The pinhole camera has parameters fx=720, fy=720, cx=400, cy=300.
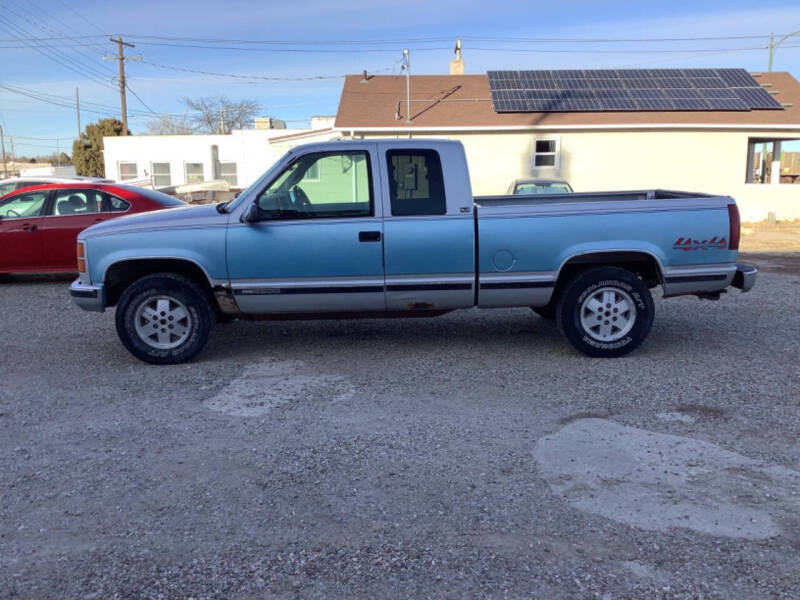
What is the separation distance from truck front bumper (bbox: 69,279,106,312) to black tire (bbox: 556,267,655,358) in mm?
4037

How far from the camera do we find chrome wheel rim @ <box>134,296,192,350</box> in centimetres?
630

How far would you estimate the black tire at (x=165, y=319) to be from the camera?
6270 mm

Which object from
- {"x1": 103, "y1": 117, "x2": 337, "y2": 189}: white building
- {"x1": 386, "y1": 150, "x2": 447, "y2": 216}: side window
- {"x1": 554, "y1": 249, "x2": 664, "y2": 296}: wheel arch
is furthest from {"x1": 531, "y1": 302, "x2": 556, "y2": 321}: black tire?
{"x1": 103, "y1": 117, "x2": 337, "y2": 189}: white building

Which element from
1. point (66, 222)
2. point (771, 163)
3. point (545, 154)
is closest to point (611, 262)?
point (66, 222)

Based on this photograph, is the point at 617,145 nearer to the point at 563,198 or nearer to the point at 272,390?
the point at 563,198

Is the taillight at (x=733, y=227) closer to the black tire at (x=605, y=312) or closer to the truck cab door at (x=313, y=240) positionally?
the black tire at (x=605, y=312)

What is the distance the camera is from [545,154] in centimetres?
2166

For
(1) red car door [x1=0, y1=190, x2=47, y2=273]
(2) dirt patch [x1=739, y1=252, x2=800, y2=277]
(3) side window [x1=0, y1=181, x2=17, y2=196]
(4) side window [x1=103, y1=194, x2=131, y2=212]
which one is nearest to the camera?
(1) red car door [x1=0, y1=190, x2=47, y2=273]

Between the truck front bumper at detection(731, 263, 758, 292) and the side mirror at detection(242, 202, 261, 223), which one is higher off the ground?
the side mirror at detection(242, 202, 261, 223)

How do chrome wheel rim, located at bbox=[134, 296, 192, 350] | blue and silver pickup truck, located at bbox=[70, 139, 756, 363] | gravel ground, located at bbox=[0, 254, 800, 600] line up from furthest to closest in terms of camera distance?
chrome wheel rim, located at bbox=[134, 296, 192, 350], blue and silver pickup truck, located at bbox=[70, 139, 756, 363], gravel ground, located at bbox=[0, 254, 800, 600]

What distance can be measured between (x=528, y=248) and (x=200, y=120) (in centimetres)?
7056

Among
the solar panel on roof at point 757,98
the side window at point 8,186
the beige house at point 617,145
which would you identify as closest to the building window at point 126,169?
the beige house at point 617,145

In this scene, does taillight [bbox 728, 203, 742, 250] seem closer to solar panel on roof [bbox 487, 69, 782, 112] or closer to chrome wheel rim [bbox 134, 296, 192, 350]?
chrome wheel rim [bbox 134, 296, 192, 350]

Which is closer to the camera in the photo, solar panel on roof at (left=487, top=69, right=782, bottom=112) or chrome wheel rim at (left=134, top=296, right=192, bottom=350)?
chrome wheel rim at (left=134, top=296, right=192, bottom=350)
